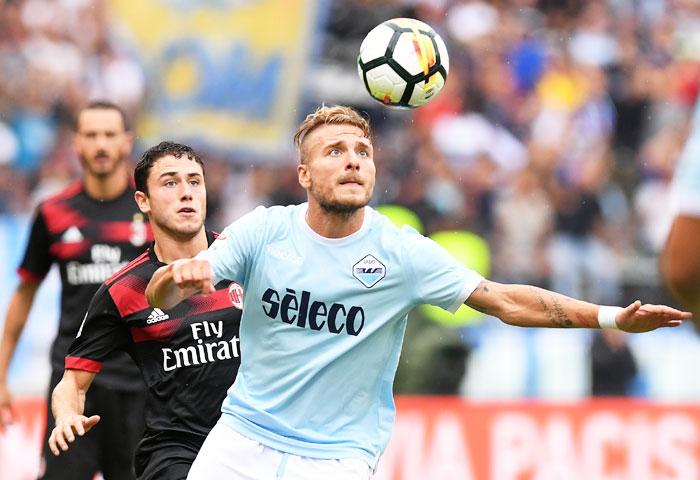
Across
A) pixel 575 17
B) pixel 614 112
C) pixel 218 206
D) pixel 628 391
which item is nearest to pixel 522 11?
pixel 575 17

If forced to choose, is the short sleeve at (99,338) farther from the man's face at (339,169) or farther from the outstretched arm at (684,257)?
the outstretched arm at (684,257)

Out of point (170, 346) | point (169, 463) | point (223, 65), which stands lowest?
point (169, 463)

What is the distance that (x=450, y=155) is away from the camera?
1409 centimetres

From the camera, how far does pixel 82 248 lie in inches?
315

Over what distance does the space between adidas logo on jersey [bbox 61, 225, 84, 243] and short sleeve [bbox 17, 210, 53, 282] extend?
0.12m

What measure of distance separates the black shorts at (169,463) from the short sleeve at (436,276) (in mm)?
1324

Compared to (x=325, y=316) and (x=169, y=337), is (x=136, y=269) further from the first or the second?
(x=325, y=316)

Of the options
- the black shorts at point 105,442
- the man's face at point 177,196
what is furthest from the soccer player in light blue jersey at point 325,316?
the black shorts at point 105,442

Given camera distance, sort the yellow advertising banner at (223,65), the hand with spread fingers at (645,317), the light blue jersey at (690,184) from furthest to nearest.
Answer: the yellow advertising banner at (223,65) → the hand with spread fingers at (645,317) → the light blue jersey at (690,184)

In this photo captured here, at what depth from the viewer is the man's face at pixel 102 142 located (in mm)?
8055

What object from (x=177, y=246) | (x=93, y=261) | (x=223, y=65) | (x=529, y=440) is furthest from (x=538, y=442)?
(x=223, y=65)

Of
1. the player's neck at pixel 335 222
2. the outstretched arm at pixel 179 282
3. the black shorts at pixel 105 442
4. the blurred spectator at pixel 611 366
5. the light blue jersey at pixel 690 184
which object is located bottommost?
the blurred spectator at pixel 611 366

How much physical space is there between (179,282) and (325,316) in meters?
0.73

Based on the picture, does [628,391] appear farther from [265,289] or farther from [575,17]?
[265,289]
